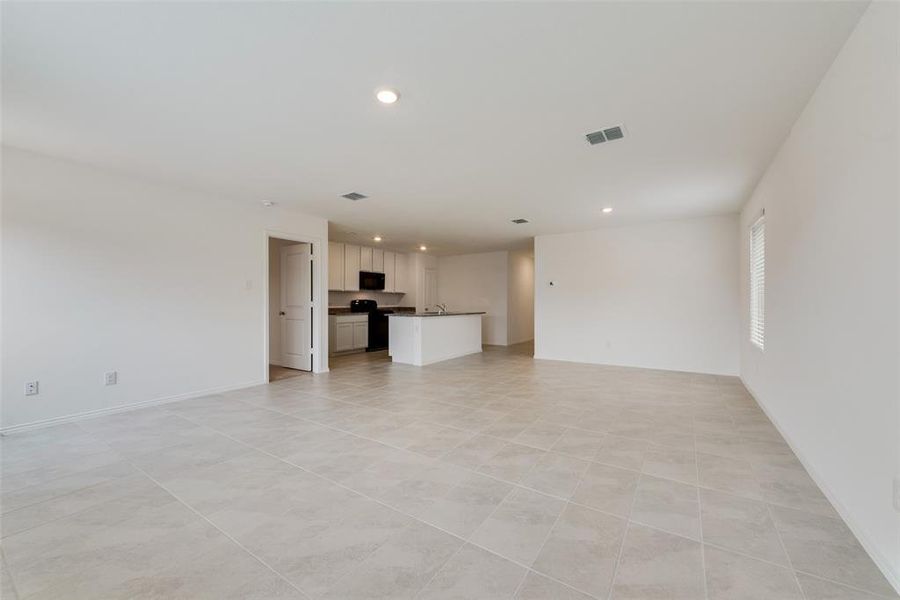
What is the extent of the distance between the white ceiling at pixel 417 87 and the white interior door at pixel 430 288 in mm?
5947

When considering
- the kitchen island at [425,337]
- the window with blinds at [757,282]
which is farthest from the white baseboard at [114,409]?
the window with blinds at [757,282]

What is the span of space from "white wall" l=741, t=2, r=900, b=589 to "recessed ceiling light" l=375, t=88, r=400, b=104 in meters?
2.31

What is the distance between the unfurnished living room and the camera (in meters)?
1.57

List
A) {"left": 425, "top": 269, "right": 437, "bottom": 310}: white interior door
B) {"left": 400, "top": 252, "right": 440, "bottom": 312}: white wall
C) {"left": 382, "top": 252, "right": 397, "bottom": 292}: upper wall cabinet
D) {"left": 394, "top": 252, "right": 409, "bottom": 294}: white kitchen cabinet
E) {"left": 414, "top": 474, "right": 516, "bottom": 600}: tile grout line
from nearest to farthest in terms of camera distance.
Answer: {"left": 414, "top": 474, "right": 516, "bottom": 600}: tile grout line, {"left": 382, "top": 252, "right": 397, "bottom": 292}: upper wall cabinet, {"left": 394, "top": 252, "right": 409, "bottom": 294}: white kitchen cabinet, {"left": 400, "top": 252, "right": 440, "bottom": 312}: white wall, {"left": 425, "top": 269, "right": 437, "bottom": 310}: white interior door

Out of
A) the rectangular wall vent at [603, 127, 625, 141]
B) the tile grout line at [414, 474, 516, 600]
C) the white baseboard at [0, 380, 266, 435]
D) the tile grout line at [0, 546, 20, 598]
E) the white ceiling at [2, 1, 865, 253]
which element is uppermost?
the white ceiling at [2, 1, 865, 253]

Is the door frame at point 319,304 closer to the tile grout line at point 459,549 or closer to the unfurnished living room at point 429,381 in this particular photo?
the unfurnished living room at point 429,381

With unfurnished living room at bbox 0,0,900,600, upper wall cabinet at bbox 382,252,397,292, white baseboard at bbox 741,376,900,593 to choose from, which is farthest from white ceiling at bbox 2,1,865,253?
upper wall cabinet at bbox 382,252,397,292

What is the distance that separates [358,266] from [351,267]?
8.1 inches

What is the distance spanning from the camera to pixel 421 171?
11.9ft

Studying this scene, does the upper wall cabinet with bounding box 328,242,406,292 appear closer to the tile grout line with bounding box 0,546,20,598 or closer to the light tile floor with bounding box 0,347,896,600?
the light tile floor with bounding box 0,347,896,600

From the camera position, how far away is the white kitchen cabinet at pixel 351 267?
318 inches

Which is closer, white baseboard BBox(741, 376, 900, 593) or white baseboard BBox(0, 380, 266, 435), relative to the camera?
white baseboard BBox(741, 376, 900, 593)

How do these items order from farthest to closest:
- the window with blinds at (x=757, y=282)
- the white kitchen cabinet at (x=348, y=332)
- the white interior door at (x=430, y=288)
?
1. the white interior door at (x=430, y=288)
2. the white kitchen cabinet at (x=348, y=332)
3. the window with blinds at (x=757, y=282)

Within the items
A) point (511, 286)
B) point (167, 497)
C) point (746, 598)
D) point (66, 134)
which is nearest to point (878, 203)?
point (746, 598)
